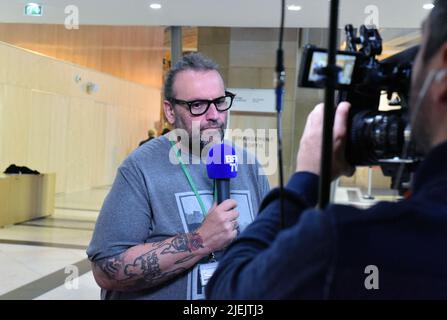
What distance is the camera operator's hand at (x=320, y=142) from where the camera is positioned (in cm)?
81

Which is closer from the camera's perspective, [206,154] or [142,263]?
[142,263]

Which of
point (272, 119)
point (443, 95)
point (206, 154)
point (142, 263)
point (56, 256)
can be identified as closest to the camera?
point (443, 95)

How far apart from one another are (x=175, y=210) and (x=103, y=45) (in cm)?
Answer: 1486

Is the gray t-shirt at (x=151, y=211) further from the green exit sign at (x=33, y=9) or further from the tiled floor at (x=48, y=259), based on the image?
the green exit sign at (x=33, y=9)

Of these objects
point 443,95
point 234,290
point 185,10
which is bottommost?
point 234,290

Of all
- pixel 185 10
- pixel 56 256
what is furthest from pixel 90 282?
pixel 185 10

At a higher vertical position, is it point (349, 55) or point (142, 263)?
point (349, 55)

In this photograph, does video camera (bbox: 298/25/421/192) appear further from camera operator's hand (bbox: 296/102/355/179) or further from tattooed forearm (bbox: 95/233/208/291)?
tattooed forearm (bbox: 95/233/208/291)

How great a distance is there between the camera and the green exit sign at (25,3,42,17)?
7523 millimetres

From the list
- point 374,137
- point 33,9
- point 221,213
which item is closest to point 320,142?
point 374,137

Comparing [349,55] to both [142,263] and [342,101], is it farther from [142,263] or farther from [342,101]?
[142,263]

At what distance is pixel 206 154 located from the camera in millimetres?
1522

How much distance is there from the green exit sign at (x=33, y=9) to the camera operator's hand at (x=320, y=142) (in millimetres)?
7543

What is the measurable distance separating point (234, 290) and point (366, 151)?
30 cm
